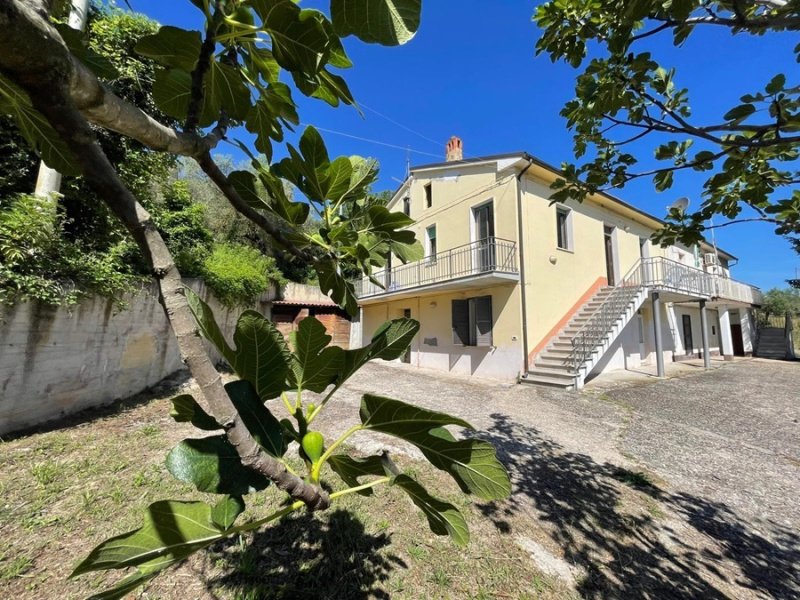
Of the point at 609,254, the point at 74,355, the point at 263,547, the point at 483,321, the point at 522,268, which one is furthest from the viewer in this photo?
the point at 609,254

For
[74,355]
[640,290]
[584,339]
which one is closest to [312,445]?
[74,355]

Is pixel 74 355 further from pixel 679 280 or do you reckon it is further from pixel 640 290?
pixel 679 280

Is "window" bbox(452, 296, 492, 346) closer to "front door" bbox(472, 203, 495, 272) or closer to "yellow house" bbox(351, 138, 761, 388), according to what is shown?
"yellow house" bbox(351, 138, 761, 388)

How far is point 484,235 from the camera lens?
11102 mm

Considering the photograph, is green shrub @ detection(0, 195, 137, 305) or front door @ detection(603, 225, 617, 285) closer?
green shrub @ detection(0, 195, 137, 305)

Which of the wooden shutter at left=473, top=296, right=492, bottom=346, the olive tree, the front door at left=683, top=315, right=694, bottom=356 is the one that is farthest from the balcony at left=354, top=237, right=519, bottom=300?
the front door at left=683, top=315, right=694, bottom=356

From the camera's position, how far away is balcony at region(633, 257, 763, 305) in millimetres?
11352

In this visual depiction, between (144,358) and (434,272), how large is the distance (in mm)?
8736

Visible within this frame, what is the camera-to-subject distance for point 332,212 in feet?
3.28

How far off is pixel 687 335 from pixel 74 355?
22042 millimetres

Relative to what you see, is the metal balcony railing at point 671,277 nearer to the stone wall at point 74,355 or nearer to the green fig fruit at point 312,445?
the green fig fruit at point 312,445

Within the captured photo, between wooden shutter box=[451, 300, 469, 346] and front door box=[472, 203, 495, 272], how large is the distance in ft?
4.94

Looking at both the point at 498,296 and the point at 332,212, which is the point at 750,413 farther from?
the point at 332,212

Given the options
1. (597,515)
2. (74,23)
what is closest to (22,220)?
(74,23)
